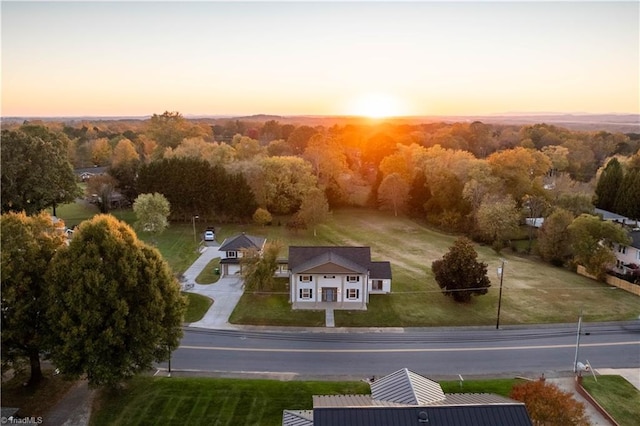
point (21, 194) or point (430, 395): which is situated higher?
point (21, 194)

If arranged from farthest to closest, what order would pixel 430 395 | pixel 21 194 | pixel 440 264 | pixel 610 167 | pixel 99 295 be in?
pixel 610 167
pixel 21 194
pixel 440 264
pixel 99 295
pixel 430 395

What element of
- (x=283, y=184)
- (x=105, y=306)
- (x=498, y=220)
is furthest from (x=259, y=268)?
(x=498, y=220)

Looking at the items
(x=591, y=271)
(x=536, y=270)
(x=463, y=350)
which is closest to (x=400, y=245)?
(x=536, y=270)

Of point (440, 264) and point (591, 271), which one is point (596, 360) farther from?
point (591, 271)

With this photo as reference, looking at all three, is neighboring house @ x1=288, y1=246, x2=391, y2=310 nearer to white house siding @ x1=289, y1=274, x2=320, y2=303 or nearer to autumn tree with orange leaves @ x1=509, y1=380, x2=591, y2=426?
white house siding @ x1=289, y1=274, x2=320, y2=303

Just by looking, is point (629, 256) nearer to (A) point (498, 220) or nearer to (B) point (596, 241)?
(B) point (596, 241)

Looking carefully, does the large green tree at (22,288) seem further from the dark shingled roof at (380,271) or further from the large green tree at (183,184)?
the large green tree at (183,184)

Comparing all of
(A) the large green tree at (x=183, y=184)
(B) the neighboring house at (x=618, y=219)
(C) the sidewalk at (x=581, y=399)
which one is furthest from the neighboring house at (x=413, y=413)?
(A) the large green tree at (x=183, y=184)
